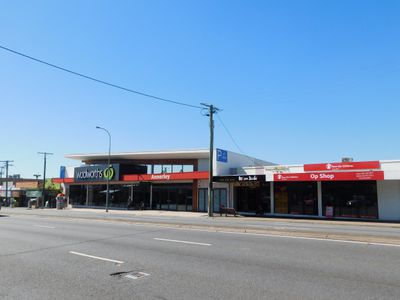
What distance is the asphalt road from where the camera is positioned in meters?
6.72

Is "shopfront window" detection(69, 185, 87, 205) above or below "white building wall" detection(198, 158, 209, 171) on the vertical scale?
below

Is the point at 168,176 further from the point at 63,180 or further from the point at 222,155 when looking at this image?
the point at 63,180

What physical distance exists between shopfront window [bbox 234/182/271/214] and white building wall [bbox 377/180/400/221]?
9.42 metres

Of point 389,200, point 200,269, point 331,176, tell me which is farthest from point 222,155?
point 200,269

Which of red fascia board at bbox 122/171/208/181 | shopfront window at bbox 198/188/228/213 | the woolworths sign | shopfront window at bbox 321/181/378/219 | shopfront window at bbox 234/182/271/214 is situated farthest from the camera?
the woolworths sign

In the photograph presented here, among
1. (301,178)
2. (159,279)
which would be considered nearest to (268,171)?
(301,178)

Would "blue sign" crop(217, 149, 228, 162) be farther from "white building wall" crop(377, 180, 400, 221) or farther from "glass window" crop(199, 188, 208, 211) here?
"white building wall" crop(377, 180, 400, 221)

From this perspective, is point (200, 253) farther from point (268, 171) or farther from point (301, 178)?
point (268, 171)

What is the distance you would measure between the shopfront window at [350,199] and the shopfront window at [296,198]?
37.6 inches

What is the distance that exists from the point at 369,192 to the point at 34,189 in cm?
5456

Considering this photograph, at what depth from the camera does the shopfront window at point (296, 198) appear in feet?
106

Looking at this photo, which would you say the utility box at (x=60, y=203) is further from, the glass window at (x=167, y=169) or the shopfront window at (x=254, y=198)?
the shopfront window at (x=254, y=198)

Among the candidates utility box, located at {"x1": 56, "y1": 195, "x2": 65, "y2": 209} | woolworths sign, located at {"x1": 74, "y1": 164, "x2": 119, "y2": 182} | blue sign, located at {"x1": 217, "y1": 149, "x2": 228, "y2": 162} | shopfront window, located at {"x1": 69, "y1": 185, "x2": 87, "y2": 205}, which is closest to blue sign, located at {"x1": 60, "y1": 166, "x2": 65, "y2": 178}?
shopfront window, located at {"x1": 69, "y1": 185, "x2": 87, "y2": 205}

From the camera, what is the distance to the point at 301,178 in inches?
1241
